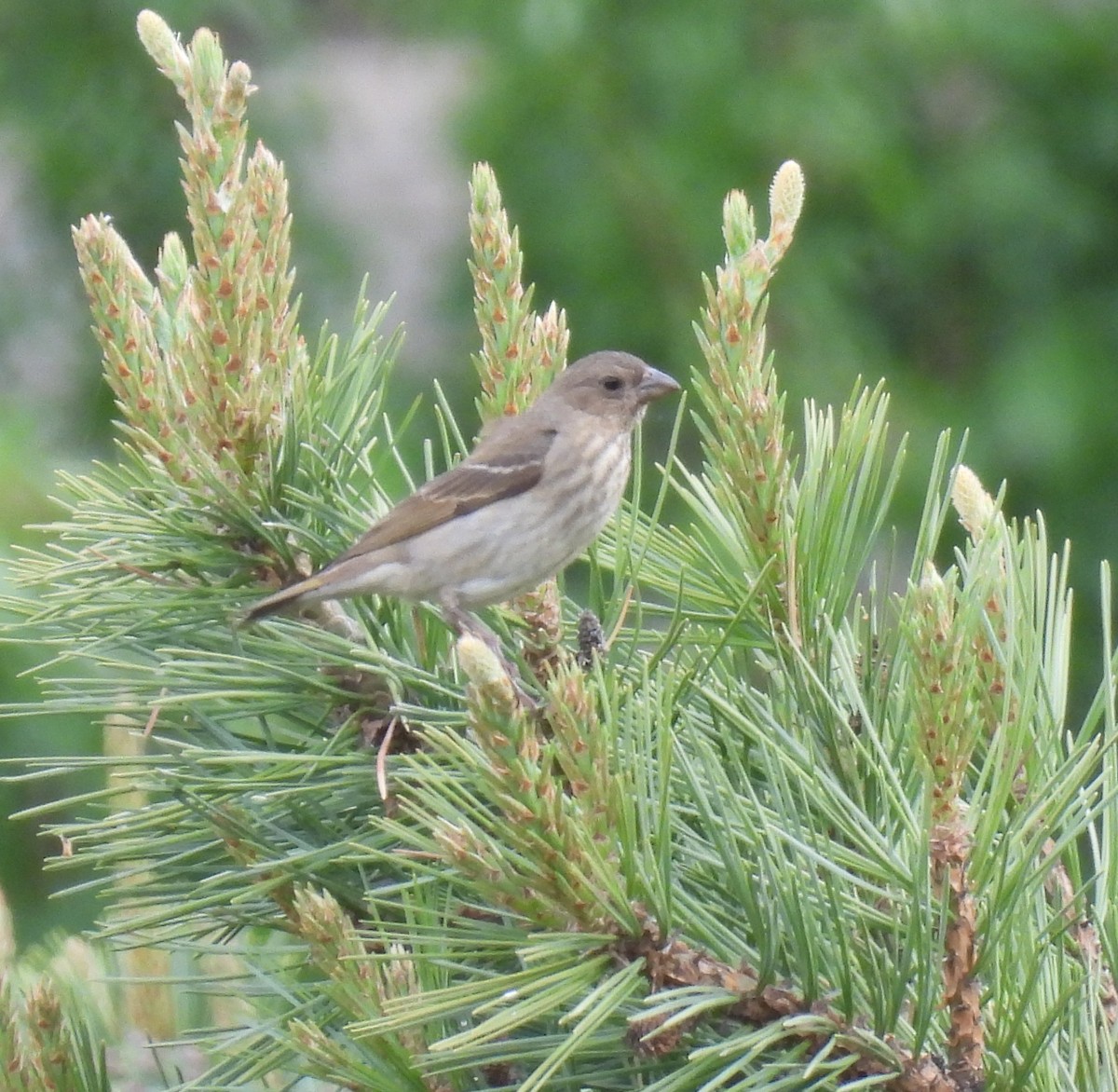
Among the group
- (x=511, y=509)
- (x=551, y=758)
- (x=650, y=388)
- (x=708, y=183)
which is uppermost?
(x=708, y=183)

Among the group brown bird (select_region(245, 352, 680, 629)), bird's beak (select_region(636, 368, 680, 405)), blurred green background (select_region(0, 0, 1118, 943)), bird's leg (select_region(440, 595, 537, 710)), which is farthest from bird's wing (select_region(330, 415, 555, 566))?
blurred green background (select_region(0, 0, 1118, 943))

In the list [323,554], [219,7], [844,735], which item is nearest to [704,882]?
[844,735]

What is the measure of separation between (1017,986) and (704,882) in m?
0.31

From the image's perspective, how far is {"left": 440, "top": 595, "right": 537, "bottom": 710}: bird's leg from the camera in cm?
202

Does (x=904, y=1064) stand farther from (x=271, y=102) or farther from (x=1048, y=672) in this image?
(x=271, y=102)


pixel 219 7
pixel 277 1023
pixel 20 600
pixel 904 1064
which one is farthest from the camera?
pixel 219 7

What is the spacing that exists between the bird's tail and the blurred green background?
14.3 feet

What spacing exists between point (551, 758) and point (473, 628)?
30.1 inches

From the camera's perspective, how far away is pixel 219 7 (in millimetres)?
6094

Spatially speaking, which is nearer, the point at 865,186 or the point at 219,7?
the point at 219,7

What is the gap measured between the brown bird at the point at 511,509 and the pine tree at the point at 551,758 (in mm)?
51

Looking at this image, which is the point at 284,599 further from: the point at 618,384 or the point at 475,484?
the point at 618,384

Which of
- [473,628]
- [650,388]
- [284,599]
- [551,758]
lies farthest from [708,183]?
[551,758]

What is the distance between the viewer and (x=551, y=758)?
136 centimetres
